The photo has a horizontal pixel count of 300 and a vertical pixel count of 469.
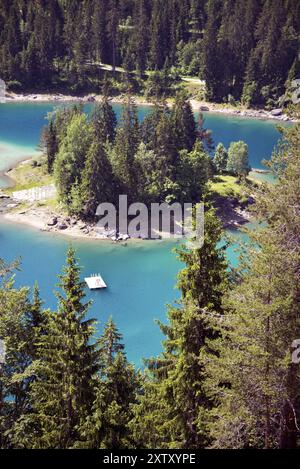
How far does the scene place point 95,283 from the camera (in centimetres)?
6053

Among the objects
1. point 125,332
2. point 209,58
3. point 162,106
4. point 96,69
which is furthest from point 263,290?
point 96,69

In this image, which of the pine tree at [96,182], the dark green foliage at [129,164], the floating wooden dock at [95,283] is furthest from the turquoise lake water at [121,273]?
the dark green foliage at [129,164]

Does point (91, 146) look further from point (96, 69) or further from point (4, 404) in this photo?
point (96, 69)

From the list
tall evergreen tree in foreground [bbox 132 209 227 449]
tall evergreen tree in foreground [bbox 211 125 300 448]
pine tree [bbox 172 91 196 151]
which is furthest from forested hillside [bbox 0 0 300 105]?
tall evergreen tree in foreground [bbox 211 125 300 448]

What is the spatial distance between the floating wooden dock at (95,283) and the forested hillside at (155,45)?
11163cm

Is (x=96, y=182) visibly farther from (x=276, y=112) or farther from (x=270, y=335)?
(x=276, y=112)

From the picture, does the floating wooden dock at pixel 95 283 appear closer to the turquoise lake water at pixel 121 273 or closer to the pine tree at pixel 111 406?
the turquoise lake water at pixel 121 273

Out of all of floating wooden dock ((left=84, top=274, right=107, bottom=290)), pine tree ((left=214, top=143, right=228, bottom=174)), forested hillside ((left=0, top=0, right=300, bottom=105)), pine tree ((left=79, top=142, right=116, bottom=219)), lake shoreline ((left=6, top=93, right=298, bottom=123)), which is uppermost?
forested hillside ((left=0, top=0, right=300, bottom=105))

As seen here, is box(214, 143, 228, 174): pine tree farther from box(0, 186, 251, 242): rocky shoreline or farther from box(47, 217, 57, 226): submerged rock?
box(47, 217, 57, 226): submerged rock

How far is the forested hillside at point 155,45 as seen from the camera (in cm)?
15862

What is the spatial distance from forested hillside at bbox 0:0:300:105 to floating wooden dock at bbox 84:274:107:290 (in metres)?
112

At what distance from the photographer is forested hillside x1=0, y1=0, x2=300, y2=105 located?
159 metres

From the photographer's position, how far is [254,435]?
20547 millimetres

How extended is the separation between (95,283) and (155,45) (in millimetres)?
130752
